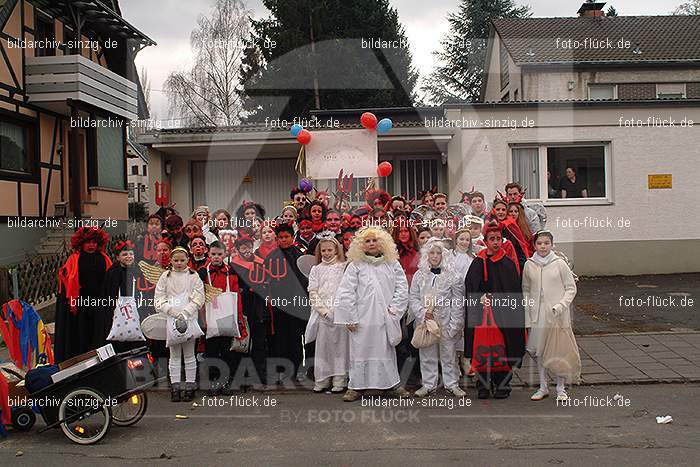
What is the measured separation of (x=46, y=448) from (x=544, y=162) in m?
12.6

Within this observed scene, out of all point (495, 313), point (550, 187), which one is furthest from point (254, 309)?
point (550, 187)

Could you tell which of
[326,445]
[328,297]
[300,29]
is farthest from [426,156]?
[300,29]

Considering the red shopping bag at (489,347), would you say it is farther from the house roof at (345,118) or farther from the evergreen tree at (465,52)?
the evergreen tree at (465,52)

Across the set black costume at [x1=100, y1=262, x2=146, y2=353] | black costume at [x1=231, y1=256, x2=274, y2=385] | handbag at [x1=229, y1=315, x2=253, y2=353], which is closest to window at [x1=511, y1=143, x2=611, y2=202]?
black costume at [x1=231, y1=256, x2=274, y2=385]

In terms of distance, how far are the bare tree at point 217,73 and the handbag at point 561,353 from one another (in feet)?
100.0

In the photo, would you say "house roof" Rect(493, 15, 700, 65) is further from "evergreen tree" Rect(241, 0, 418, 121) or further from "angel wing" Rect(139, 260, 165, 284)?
"angel wing" Rect(139, 260, 165, 284)

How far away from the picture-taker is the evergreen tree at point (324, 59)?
103 feet

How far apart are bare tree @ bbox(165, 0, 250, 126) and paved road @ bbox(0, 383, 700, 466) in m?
30.5

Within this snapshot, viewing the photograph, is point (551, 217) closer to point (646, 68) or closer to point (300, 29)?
point (646, 68)

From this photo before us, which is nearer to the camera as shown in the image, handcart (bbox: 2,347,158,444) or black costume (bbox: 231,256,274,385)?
handcart (bbox: 2,347,158,444)

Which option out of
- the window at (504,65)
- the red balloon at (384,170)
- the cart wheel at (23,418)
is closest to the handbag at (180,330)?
the cart wheel at (23,418)

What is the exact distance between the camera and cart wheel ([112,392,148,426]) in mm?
6727

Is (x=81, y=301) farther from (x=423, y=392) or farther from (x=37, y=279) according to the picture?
(x=37, y=279)

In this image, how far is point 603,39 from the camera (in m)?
27.6
